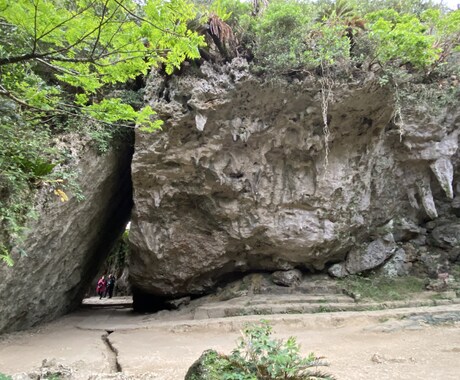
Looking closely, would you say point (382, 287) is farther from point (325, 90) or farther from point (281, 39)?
point (281, 39)

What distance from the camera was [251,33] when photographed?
773 cm

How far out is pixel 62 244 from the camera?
22.4ft

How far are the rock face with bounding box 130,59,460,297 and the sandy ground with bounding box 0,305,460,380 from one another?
2608 millimetres

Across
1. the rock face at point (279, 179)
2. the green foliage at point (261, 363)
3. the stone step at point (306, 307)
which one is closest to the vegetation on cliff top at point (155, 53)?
the rock face at point (279, 179)

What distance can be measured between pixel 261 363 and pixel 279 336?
3.84 metres

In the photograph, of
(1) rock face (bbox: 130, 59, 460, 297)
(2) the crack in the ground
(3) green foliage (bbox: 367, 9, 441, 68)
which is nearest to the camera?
(2) the crack in the ground

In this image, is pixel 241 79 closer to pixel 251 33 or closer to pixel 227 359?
pixel 251 33

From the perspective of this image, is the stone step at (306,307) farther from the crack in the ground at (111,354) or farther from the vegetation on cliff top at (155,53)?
the vegetation on cliff top at (155,53)

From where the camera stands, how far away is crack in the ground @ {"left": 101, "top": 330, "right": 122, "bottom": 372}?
418 centimetres

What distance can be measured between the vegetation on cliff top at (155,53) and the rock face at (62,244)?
22.3 inches

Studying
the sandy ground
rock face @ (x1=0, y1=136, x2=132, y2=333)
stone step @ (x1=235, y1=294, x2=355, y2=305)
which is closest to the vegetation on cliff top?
rock face @ (x1=0, y1=136, x2=132, y2=333)

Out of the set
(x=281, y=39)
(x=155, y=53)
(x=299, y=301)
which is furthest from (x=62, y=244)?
(x=281, y=39)

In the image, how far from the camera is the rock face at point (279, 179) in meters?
7.67

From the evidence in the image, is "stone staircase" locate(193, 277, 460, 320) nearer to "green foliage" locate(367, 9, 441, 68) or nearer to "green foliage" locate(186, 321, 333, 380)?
"green foliage" locate(186, 321, 333, 380)
